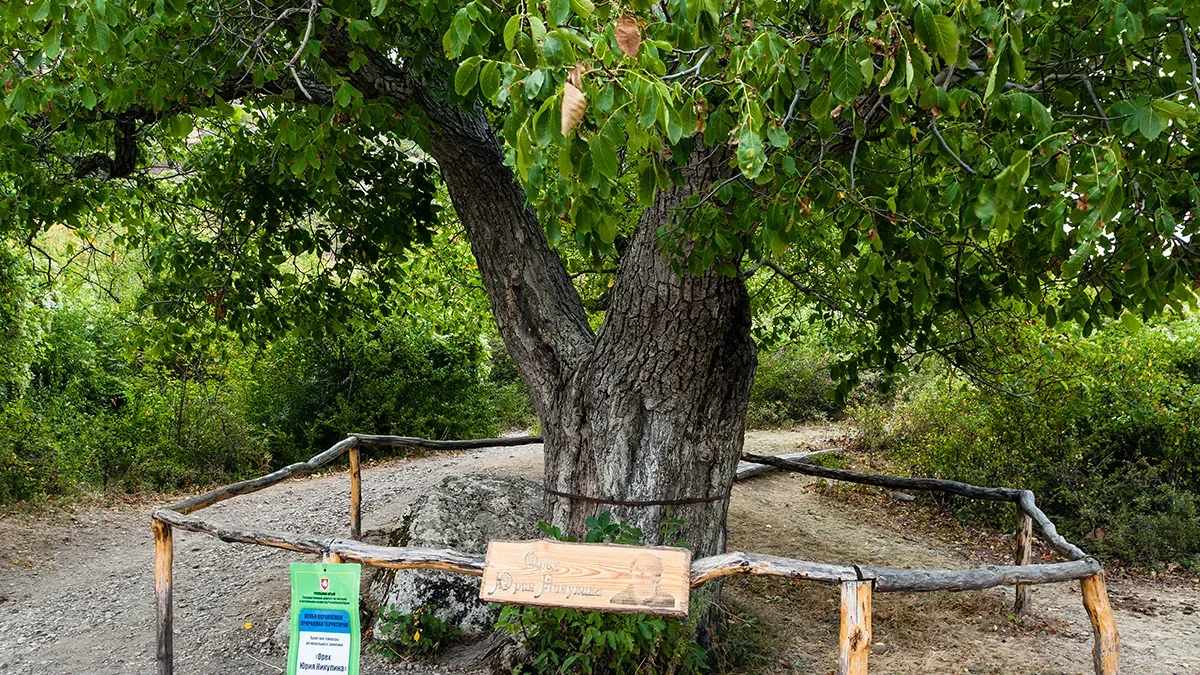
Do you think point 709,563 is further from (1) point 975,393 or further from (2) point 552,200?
(1) point 975,393

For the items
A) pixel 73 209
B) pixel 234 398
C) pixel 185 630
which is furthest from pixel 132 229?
pixel 234 398

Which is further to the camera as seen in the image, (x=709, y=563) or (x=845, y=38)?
(x=709, y=563)

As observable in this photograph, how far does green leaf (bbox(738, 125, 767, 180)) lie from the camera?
236cm

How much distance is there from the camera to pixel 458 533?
6.24m

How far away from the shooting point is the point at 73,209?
5.80 meters

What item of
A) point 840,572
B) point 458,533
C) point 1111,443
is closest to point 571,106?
point 840,572

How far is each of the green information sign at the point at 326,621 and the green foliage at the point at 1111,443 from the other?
21.2ft

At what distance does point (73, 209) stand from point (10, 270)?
285 centimetres

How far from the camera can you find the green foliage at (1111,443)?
8055 mm

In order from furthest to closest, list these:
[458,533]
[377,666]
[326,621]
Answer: [458,533] < [377,666] < [326,621]

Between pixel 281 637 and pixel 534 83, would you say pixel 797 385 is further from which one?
pixel 534 83

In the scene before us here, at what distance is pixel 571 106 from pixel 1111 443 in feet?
27.6

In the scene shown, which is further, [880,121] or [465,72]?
[880,121]

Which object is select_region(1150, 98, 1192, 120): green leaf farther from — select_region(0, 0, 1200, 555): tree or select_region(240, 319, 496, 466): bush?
select_region(240, 319, 496, 466): bush
